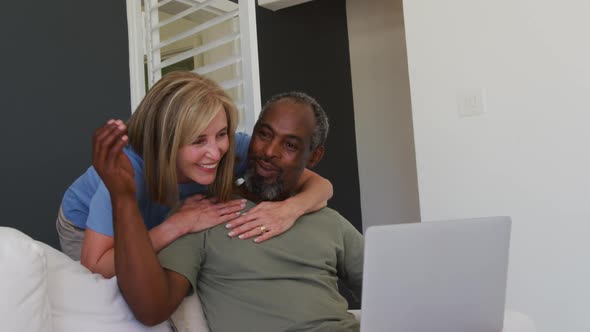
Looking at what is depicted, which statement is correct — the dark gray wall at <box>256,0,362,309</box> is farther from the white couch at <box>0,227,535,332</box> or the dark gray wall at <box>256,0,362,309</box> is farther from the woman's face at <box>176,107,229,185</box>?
the white couch at <box>0,227,535,332</box>

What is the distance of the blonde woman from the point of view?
1495 mm

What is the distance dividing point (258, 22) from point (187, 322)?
289 centimetres

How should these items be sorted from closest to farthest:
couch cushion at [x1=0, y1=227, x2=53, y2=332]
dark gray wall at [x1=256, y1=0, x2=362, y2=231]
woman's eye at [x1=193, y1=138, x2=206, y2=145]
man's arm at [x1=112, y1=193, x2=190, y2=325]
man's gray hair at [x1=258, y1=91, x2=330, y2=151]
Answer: couch cushion at [x1=0, y1=227, x2=53, y2=332]
man's arm at [x1=112, y1=193, x2=190, y2=325]
woman's eye at [x1=193, y1=138, x2=206, y2=145]
man's gray hair at [x1=258, y1=91, x2=330, y2=151]
dark gray wall at [x1=256, y1=0, x2=362, y2=231]

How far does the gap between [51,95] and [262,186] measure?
50.5 inches

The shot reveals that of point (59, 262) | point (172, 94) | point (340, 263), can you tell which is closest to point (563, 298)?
point (340, 263)

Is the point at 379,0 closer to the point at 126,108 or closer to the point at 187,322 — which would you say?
the point at 126,108

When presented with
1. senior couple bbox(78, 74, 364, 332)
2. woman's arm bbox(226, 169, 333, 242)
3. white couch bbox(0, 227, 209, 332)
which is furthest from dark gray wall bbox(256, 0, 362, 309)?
white couch bbox(0, 227, 209, 332)

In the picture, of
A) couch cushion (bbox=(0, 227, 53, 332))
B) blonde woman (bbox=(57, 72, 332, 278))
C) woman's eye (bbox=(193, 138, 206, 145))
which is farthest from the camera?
woman's eye (bbox=(193, 138, 206, 145))

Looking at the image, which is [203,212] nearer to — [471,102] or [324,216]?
[324,216]

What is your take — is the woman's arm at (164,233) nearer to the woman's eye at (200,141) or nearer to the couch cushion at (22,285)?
the woman's eye at (200,141)

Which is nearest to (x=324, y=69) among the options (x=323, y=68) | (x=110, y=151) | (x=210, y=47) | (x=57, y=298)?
(x=323, y=68)

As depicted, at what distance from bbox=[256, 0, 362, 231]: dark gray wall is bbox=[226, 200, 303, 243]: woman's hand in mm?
2376

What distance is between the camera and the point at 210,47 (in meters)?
2.86

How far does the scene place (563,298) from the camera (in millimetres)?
2641
